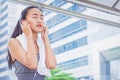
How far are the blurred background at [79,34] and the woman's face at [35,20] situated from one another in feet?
0.45

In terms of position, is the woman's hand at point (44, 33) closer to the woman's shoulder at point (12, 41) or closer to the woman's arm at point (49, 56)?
the woman's arm at point (49, 56)

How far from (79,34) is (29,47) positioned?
3.35 meters

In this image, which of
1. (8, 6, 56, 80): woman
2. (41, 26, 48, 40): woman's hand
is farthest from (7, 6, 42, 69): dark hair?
(41, 26, 48, 40): woman's hand

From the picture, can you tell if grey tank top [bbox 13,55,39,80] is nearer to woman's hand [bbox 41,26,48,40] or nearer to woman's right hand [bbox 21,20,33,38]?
woman's right hand [bbox 21,20,33,38]

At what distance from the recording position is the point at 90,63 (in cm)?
569

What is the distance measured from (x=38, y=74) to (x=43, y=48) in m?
0.24

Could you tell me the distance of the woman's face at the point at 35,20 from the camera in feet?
8.05

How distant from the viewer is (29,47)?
2324 millimetres

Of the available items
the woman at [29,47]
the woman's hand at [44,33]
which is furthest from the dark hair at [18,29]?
the woman's hand at [44,33]

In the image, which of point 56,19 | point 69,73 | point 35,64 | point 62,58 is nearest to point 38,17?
point 35,64

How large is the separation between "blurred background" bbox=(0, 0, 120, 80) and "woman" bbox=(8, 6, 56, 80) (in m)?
0.10

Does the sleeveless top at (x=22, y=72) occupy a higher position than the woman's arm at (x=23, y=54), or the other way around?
the woman's arm at (x=23, y=54)

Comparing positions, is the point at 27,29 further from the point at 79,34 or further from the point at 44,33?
the point at 79,34

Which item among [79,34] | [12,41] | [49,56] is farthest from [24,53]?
[79,34]
